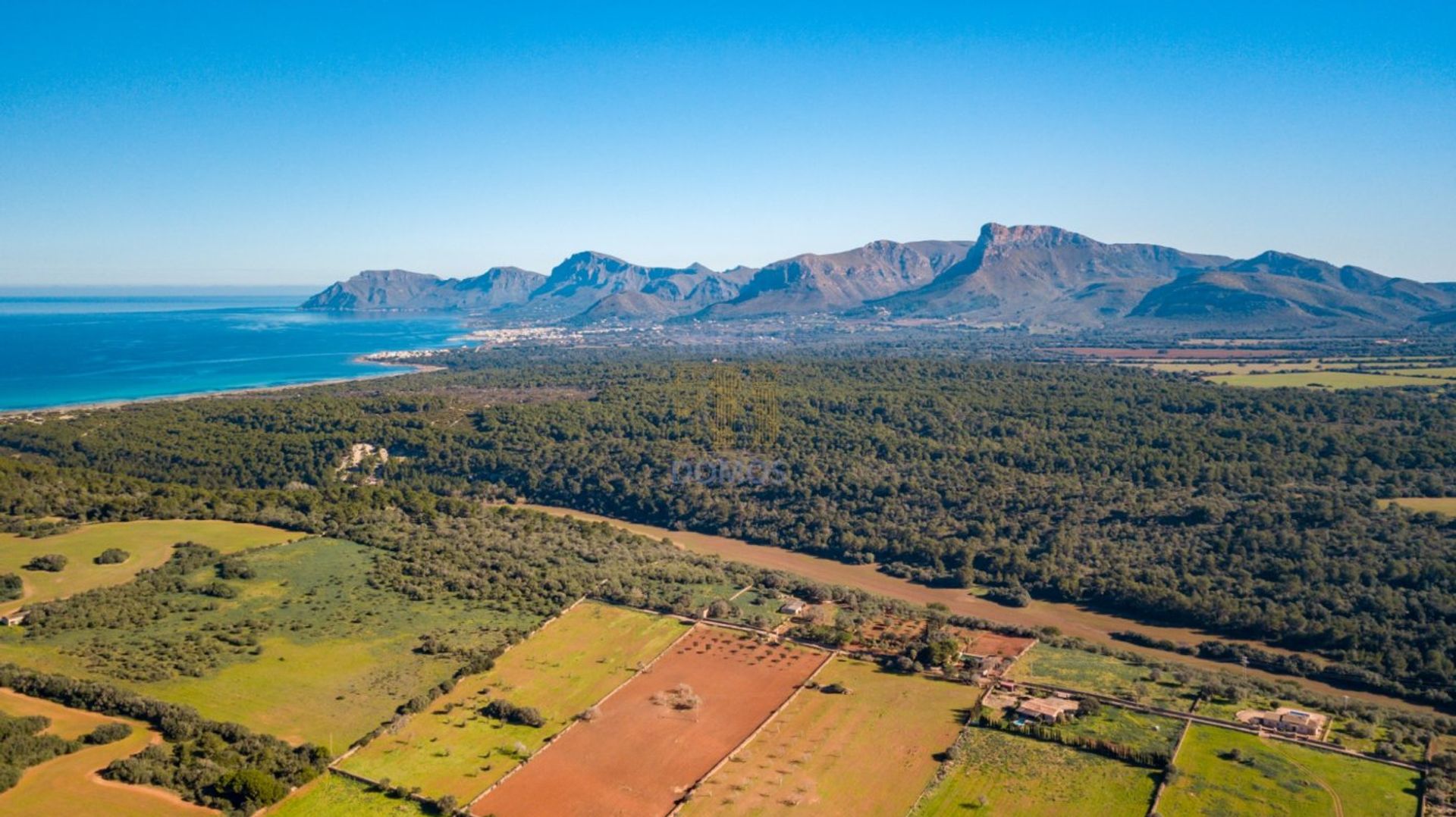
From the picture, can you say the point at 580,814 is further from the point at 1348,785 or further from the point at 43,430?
the point at 43,430

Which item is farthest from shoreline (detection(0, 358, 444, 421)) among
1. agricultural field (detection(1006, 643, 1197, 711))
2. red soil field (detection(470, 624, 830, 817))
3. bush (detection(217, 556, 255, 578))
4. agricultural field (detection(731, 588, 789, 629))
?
agricultural field (detection(1006, 643, 1197, 711))

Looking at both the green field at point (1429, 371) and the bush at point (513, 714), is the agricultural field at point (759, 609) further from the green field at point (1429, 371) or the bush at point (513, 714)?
the green field at point (1429, 371)

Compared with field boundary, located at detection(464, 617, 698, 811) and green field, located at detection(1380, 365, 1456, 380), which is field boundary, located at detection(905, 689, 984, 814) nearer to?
field boundary, located at detection(464, 617, 698, 811)

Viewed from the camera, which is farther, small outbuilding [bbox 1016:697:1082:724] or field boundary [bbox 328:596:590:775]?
small outbuilding [bbox 1016:697:1082:724]

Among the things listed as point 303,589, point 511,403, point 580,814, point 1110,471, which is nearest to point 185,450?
point 511,403

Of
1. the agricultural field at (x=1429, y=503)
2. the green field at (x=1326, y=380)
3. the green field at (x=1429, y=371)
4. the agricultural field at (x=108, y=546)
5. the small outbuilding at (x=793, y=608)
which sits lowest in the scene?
the small outbuilding at (x=793, y=608)

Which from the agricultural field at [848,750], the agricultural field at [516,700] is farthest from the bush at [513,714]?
Result: the agricultural field at [848,750]

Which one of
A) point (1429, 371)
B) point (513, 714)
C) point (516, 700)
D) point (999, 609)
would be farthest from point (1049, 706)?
point (1429, 371)

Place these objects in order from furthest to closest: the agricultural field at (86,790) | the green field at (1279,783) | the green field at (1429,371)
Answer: the green field at (1429,371)
the green field at (1279,783)
the agricultural field at (86,790)
